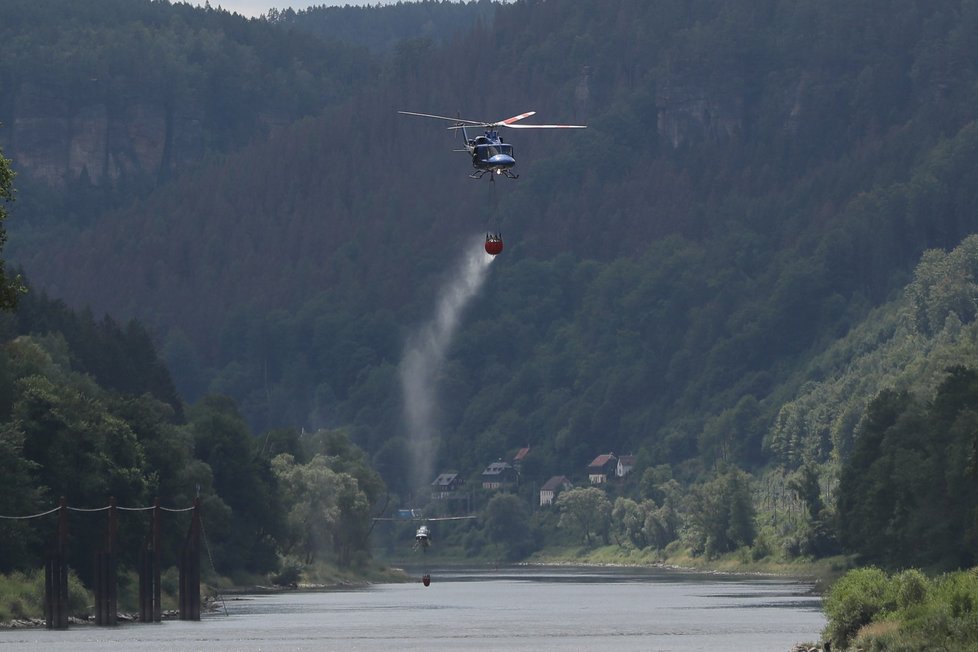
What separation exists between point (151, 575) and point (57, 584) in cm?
1579

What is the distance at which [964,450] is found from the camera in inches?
5984

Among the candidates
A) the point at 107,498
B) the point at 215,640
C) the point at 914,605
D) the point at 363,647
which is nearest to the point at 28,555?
the point at 107,498

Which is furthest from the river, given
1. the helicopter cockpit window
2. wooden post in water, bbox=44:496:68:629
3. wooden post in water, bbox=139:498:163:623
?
the helicopter cockpit window

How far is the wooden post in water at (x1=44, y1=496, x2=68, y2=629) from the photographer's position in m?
145

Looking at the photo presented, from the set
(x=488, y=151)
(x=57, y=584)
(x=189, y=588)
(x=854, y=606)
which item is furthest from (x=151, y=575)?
(x=854, y=606)

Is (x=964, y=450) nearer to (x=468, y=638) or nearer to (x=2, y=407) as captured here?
(x=468, y=638)

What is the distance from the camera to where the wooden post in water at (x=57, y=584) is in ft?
475

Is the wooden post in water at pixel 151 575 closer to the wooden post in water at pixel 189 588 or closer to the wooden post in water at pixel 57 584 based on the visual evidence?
the wooden post in water at pixel 189 588

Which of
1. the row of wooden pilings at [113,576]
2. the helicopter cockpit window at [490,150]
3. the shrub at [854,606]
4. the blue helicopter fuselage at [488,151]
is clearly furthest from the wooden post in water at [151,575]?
the shrub at [854,606]

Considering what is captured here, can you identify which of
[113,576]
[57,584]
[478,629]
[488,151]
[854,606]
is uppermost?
[488,151]

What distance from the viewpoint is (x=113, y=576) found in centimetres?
15150

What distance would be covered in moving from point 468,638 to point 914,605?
51.7 metres

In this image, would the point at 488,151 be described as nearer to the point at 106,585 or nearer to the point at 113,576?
the point at 113,576

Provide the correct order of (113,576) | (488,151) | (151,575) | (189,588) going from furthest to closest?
(189,588) → (151,575) → (113,576) → (488,151)
